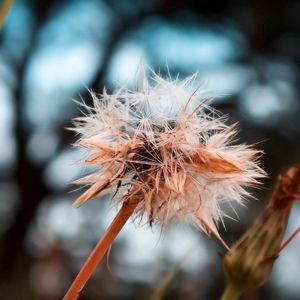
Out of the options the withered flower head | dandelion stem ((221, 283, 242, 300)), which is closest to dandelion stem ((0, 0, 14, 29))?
the withered flower head

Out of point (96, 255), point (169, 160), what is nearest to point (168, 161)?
point (169, 160)

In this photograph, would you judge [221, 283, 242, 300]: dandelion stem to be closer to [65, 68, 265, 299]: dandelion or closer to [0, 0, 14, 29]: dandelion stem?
[65, 68, 265, 299]: dandelion

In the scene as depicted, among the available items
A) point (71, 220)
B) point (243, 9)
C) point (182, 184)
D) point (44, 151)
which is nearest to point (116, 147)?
point (182, 184)

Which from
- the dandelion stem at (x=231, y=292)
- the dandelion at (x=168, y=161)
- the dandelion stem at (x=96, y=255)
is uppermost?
the dandelion at (x=168, y=161)

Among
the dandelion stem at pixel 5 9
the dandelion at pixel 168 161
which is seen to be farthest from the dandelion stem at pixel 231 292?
the dandelion stem at pixel 5 9

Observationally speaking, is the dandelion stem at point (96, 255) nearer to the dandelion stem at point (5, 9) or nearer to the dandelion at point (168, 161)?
the dandelion at point (168, 161)

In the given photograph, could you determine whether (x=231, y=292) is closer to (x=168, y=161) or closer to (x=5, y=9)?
(x=168, y=161)
